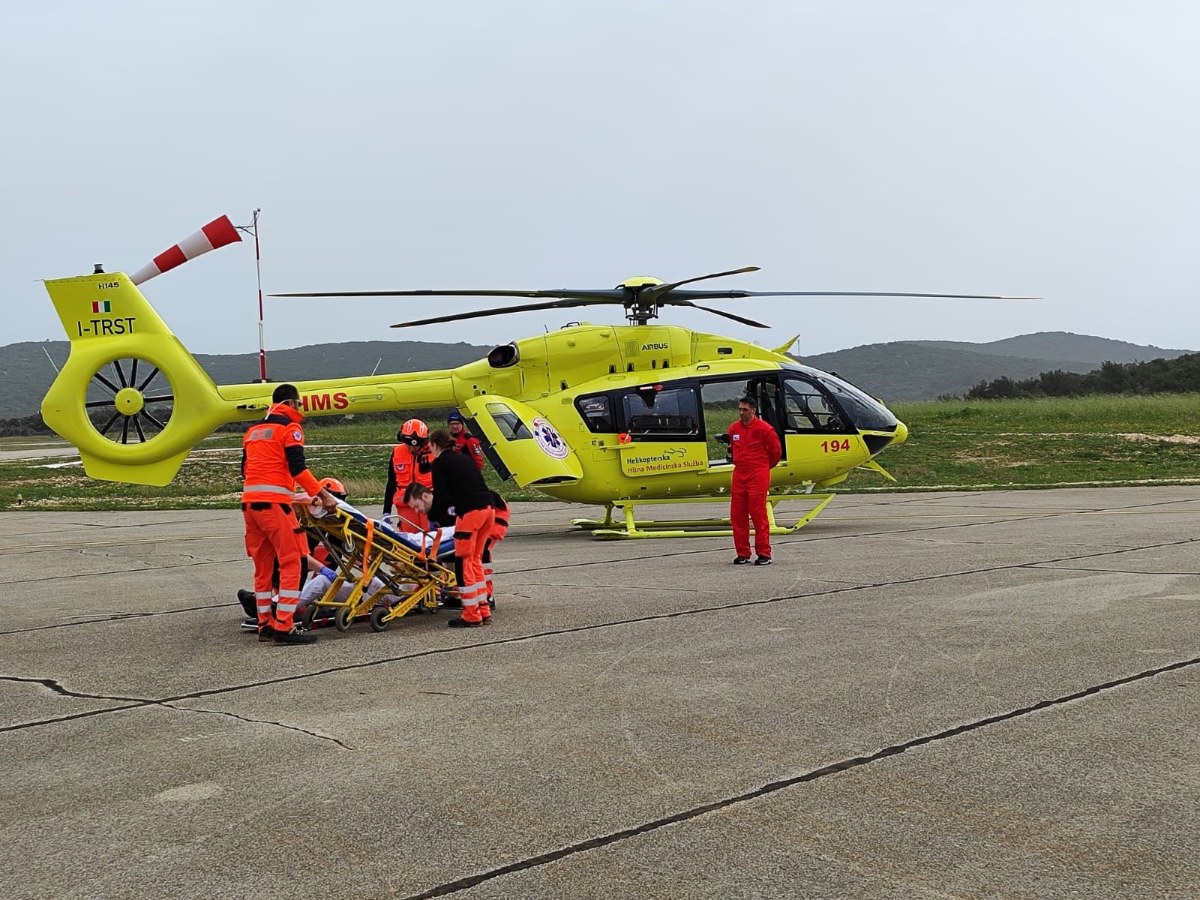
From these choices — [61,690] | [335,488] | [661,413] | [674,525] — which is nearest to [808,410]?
[661,413]

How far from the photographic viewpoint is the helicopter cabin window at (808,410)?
16.3 m

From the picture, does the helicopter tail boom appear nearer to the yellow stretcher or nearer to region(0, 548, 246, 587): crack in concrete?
region(0, 548, 246, 587): crack in concrete

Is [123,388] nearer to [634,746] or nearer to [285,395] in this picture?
[285,395]

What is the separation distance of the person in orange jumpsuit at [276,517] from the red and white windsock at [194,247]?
8448 millimetres

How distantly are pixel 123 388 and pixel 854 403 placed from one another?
10275 mm

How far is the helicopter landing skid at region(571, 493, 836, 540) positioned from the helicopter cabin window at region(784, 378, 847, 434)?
36.8 inches

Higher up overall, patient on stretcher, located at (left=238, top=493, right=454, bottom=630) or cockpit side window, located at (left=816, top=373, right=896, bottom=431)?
cockpit side window, located at (left=816, top=373, right=896, bottom=431)

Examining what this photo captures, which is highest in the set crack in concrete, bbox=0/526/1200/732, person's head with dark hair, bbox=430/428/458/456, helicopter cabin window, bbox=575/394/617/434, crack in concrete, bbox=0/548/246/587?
helicopter cabin window, bbox=575/394/617/434

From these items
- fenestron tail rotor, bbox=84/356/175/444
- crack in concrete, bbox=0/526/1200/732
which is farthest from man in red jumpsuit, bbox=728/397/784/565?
fenestron tail rotor, bbox=84/356/175/444

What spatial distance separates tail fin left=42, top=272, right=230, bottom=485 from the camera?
52.6ft

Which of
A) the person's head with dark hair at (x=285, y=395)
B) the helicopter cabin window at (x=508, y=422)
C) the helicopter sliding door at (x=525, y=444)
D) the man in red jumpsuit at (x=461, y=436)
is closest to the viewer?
the person's head with dark hair at (x=285, y=395)

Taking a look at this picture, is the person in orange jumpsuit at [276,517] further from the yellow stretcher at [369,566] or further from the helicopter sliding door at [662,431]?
the helicopter sliding door at [662,431]

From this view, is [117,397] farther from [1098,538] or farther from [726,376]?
[1098,538]

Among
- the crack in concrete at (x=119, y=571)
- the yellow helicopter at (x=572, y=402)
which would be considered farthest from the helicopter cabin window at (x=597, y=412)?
the crack in concrete at (x=119, y=571)
